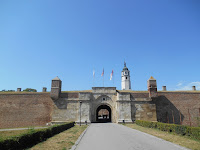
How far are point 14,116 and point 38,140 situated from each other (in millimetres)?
19674

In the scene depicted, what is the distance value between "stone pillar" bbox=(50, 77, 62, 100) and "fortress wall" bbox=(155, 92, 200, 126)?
59.8 ft

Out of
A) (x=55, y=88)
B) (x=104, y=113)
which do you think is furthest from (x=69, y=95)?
(x=104, y=113)

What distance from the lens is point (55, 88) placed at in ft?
87.3

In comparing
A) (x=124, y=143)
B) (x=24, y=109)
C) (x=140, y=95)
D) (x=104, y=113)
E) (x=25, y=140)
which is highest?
(x=140, y=95)

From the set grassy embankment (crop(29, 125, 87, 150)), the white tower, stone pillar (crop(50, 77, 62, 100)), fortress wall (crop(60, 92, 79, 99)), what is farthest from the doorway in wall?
grassy embankment (crop(29, 125, 87, 150))

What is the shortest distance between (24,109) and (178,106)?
28013mm

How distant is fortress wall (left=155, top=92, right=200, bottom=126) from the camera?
2717 cm

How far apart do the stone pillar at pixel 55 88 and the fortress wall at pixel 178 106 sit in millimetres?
18231

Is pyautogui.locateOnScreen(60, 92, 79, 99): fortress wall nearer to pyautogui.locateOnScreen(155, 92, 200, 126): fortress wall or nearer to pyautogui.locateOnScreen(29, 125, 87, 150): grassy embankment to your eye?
pyautogui.locateOnScreen(155, 92, 200, 126): fortress wall

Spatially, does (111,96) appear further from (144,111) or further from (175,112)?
(175,112)

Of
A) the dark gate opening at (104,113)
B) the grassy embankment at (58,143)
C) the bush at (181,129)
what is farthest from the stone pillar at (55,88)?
the bush at (181,129)

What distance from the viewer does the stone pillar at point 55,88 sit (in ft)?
86.4

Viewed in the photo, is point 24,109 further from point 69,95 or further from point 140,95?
point 140,95

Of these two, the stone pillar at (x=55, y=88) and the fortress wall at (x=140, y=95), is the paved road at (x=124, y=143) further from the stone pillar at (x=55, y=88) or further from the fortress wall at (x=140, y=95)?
the fortress wall at (x=140, y=95)
